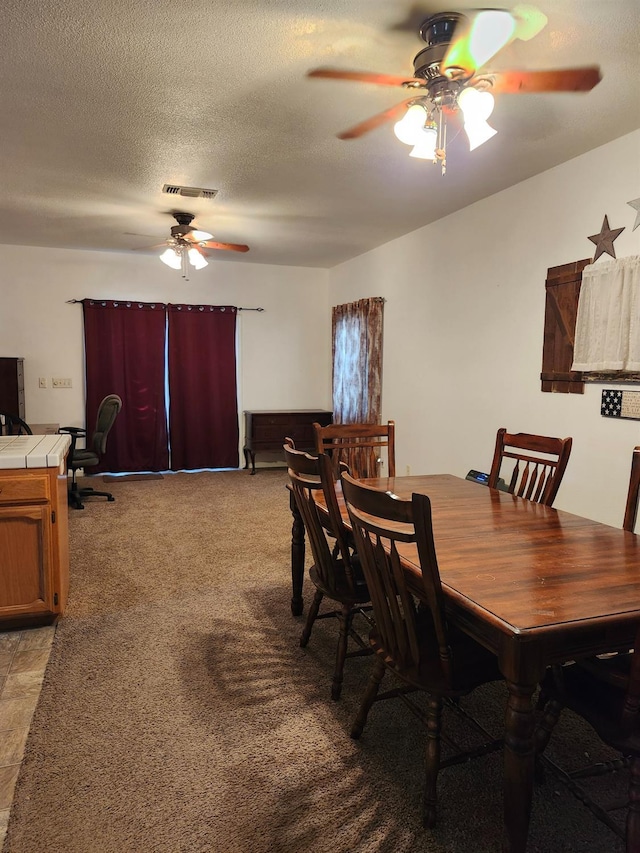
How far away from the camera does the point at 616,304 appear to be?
3.01 m

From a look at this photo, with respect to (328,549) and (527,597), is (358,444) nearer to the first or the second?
(328,549)

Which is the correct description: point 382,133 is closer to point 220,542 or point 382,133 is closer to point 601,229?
point 601,229

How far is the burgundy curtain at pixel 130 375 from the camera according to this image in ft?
20.3

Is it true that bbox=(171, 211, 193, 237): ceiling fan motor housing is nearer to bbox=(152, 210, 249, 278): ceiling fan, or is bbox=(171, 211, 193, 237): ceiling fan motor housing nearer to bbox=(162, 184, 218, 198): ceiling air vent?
bbox=(152, 210, 249, 278): ceiling fan

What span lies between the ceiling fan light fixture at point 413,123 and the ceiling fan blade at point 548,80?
0.43m

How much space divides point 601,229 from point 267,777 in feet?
10.5

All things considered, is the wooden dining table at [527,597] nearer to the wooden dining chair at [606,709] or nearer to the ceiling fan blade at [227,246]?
the wooden dining chair at [606,709]

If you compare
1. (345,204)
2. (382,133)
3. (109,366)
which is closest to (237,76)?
(382,133)

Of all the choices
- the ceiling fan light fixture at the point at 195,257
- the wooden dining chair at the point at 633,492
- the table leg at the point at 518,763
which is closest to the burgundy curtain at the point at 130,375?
the ceiling fan light fixture at the point at 195,257

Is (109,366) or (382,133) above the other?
(382,133)

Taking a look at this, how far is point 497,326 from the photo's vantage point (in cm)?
403

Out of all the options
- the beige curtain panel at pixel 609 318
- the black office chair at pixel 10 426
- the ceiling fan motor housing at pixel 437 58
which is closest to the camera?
the ceiling fan motor housing at pixel 437 58

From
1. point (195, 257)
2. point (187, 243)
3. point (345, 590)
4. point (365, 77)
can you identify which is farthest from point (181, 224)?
point (345, 590)

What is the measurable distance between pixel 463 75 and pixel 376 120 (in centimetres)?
61
